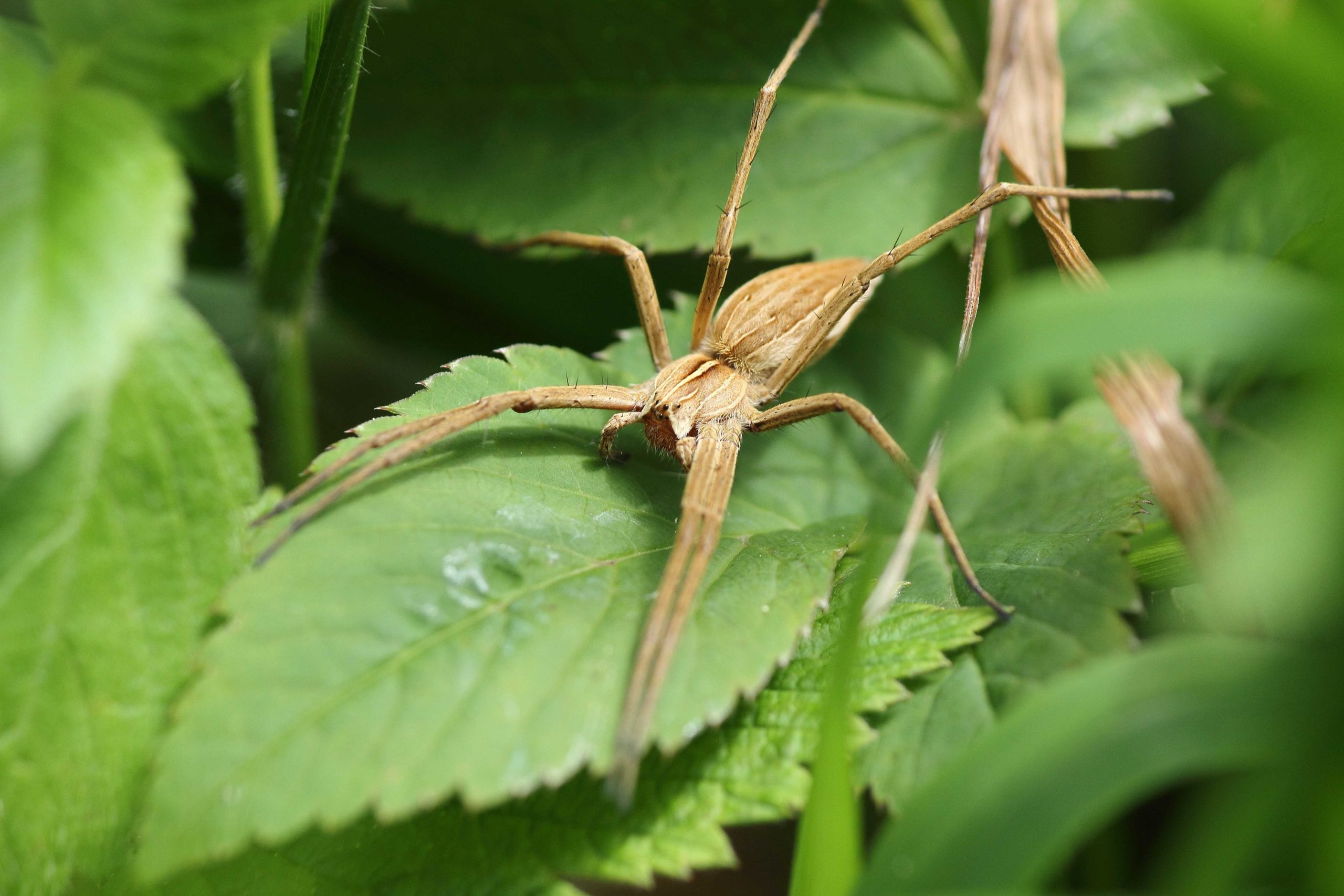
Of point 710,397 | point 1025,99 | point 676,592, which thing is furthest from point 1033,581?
point 1025,99

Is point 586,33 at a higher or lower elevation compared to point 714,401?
higher

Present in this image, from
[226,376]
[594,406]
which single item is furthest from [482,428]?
[226,376]

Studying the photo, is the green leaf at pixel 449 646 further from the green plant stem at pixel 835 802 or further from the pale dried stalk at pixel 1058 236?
the pale dried stalk at pixel 1058 236

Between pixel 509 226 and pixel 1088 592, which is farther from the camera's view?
pixel 509 226

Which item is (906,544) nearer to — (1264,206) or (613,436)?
(613,436)

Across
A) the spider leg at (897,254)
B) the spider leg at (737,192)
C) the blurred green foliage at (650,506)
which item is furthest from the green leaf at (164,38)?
the spider leg at (897,254)

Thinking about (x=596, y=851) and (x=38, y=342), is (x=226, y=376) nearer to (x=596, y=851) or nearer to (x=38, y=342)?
(x=38, y=342)

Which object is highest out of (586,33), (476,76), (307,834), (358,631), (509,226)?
(586,33)
